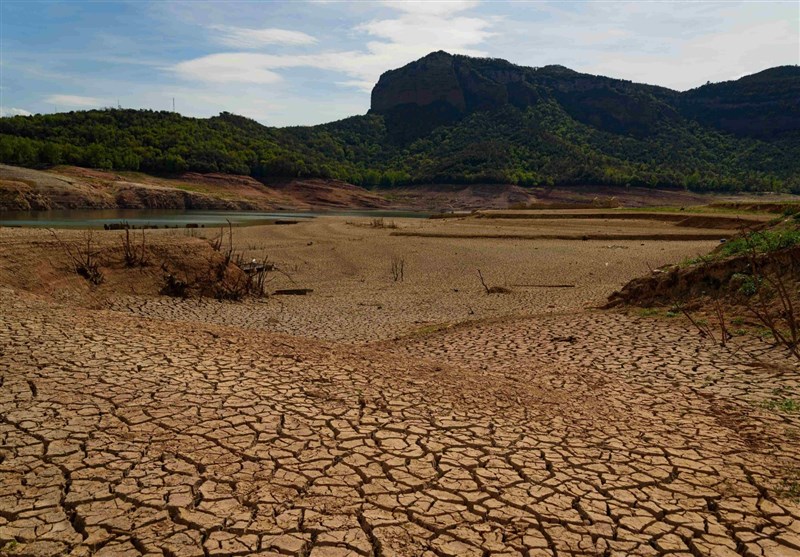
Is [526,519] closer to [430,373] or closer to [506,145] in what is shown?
[430,373]

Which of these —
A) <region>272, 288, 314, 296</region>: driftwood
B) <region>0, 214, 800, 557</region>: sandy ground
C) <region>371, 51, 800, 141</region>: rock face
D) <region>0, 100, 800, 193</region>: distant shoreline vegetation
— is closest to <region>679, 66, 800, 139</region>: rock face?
<region>371, 51, 800, 141</region>: rock face

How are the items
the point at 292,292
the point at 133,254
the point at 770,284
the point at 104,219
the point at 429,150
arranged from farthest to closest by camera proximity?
1. the point at 429,150
2. the point at 104,219
3. the point at 292,292
4. the point at 133,254
5. the point at 770,284

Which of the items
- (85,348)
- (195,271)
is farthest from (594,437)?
(195,271)

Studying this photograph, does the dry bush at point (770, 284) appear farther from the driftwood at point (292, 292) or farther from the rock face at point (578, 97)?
the rock face at point (578, 97)

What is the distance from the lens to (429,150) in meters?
109

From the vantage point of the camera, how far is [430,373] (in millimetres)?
6180

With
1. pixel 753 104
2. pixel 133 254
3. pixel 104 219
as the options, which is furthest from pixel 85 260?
pixel 753 104

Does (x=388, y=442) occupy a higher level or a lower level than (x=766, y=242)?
lower

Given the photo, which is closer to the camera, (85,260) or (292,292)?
(85,260)

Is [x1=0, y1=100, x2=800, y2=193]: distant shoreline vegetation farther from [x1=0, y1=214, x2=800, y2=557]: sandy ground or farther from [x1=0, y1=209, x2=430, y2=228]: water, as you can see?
[x1=0, y1=214, x2=800, y2=557]: sandy ground

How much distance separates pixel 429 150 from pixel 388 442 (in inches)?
4258

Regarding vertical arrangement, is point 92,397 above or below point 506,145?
below

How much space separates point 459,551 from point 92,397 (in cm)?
341

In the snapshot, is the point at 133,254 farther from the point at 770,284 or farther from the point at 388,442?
the point at 770,284
